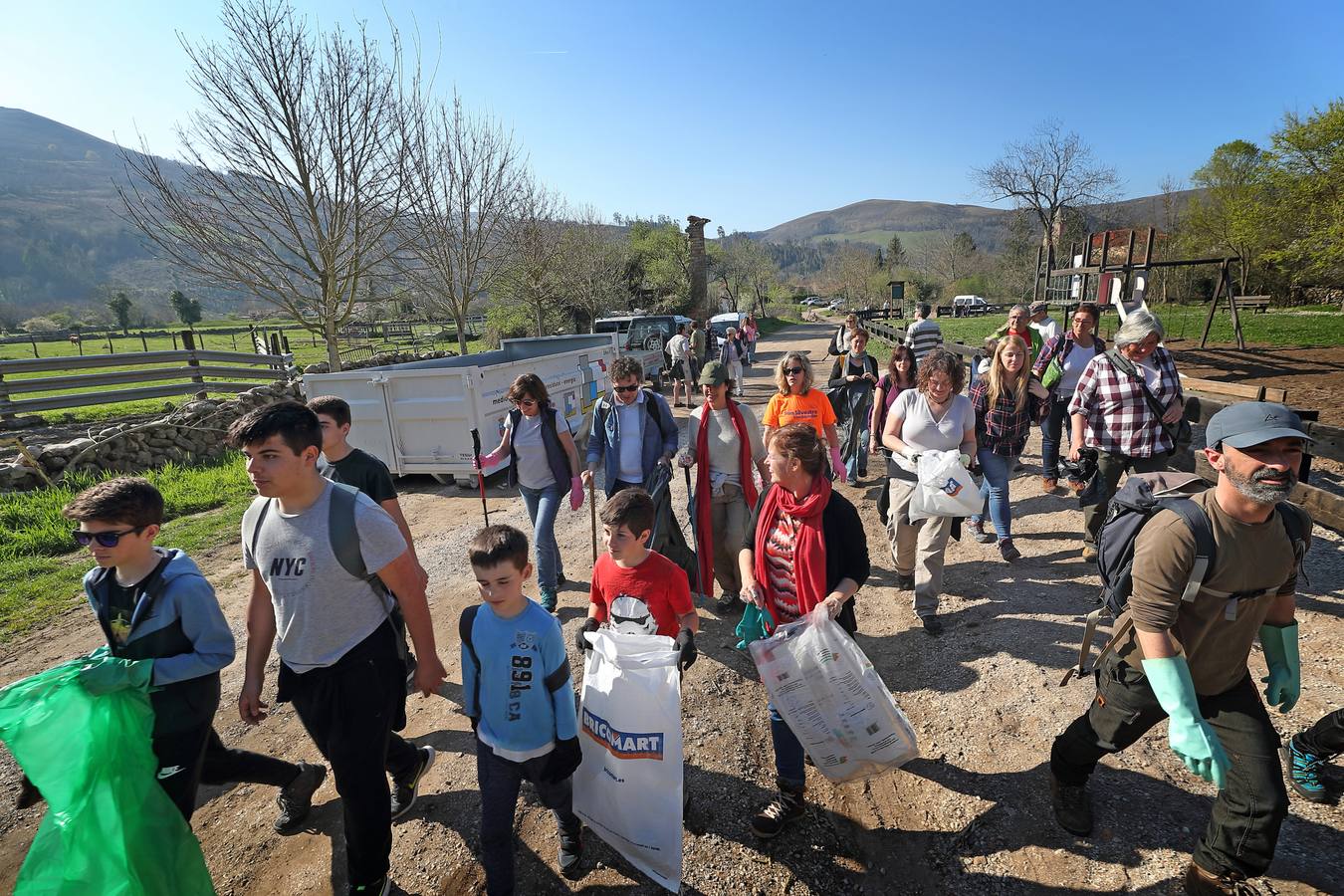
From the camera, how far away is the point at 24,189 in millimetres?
163000

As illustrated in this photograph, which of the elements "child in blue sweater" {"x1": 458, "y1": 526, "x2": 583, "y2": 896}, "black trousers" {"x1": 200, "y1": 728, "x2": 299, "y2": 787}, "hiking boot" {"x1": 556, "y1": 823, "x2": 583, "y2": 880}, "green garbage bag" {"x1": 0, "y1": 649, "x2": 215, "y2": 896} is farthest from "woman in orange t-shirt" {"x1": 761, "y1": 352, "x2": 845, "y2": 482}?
"green garbage bag" {"x1": 0, "y1": 649, "x2": 215, "y2": 896}

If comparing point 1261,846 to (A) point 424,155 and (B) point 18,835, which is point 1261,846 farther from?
(A) point 424,155

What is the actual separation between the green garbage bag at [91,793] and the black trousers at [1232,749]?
3365mm

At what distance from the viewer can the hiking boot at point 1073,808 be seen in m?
2.45

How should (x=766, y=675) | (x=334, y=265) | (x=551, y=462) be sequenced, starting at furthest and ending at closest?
(x=334, y=265) < (x=551, y=462) < (x=766, y=675)

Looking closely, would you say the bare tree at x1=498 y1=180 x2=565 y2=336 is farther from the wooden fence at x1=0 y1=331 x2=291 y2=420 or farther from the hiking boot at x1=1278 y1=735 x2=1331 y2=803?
the hiking boot at x1=1278 y1=735 x2=1331 y2=803

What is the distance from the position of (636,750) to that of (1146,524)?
1976 mm

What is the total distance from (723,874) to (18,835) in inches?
137

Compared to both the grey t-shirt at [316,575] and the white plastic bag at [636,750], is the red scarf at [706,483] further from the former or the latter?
the grey t-shirt at [316,575]

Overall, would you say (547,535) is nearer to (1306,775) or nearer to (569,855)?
(569,855)

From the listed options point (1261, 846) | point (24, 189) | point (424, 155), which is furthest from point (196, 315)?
point (24, 189)

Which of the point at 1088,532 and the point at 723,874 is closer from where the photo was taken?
the point at 723,874

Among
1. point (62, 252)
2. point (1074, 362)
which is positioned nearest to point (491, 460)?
point (1074, 362)

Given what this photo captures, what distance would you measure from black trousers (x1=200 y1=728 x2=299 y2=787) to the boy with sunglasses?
0.26m
